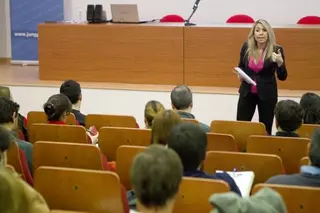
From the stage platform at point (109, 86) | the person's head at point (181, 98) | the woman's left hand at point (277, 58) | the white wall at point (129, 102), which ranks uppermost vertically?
the woman's left hand at point (277, 58)

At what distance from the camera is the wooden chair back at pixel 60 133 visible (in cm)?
429

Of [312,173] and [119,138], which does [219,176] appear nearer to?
[312,173]

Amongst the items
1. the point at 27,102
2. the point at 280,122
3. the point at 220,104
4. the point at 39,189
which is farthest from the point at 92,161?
the point at 27,102

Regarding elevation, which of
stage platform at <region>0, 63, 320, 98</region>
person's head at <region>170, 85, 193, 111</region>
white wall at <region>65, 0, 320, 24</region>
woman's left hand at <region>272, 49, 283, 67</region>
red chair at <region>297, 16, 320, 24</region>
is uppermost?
white wall at <region>65, 0, 320, 24</region>

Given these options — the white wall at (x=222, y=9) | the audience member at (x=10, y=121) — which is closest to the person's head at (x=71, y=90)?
the audience member at (x=10, y=121)

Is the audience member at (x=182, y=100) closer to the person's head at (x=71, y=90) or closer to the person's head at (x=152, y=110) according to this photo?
the person's head at (x=152, y=110)

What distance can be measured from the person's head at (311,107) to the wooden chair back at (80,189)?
2.34 metres

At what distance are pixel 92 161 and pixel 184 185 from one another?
0.95m

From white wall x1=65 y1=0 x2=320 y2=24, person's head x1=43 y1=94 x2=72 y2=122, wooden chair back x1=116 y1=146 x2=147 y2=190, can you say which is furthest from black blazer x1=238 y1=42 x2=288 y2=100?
white wall x1=65 y1=0 x2=320 y2=24

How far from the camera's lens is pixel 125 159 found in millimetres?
3607

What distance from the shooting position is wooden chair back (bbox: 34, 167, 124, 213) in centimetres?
292

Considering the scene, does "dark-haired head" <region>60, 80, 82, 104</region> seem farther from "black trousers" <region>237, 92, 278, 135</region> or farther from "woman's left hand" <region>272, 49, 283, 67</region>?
"woman's left hand" <region>272, 49, 283, 67</region>

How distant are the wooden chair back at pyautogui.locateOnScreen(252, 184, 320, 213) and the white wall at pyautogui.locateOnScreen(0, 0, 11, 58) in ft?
30.0

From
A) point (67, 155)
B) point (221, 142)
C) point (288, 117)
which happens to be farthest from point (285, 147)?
point (67, 155)
